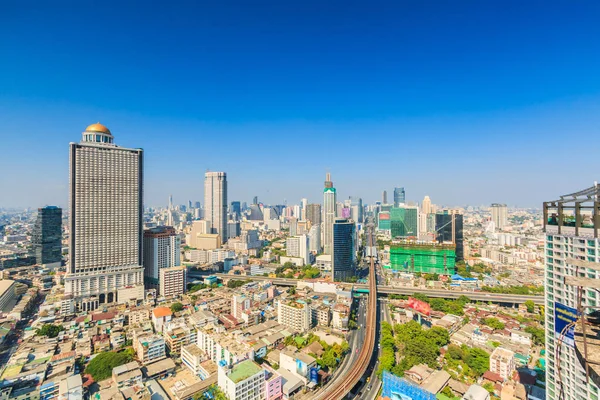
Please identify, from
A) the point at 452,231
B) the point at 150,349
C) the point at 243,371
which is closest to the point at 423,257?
the point at 452,231

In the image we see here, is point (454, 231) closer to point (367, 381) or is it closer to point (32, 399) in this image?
point (367, 381)

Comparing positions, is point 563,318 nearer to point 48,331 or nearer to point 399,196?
point 48,331

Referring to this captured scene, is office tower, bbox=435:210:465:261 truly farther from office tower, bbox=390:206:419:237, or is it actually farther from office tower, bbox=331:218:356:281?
office tower, bbox=331:218:356:281

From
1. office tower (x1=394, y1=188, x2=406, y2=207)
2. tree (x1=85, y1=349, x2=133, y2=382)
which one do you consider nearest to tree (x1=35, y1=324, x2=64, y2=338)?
tree (x1=85, y1=349, x2=133, y2=382)

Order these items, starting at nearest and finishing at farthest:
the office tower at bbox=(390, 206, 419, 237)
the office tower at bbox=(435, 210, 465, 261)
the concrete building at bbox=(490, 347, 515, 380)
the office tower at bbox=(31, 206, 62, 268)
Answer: the concrete building at bbox=(490, 347, 515, 380) < the office tower at bbox=(31, 206, 62, 268) < the office tower at bbox=(435, 210, 465, 261) < the office tower at bbox=(390, 206, 419, 237)

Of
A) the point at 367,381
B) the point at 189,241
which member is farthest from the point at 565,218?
the point at 189,241

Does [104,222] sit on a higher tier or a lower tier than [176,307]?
higher

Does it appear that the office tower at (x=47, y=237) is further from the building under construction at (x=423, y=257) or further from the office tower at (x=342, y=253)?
the building under construction at (x=423, y=257)
